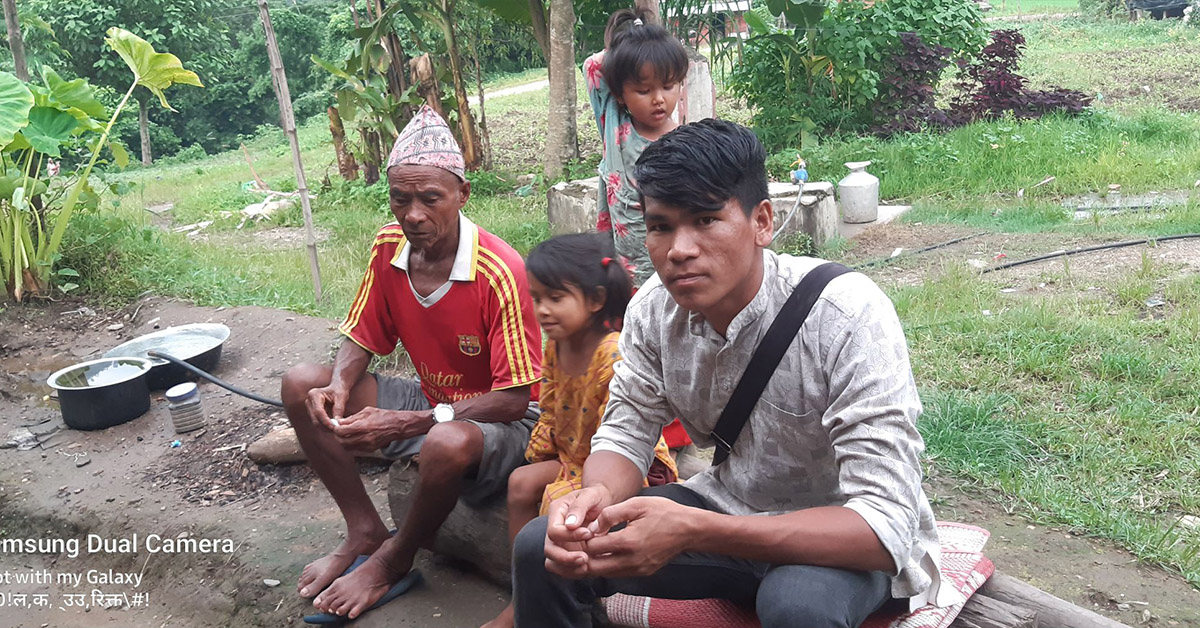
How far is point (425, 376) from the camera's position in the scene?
3.33 meters

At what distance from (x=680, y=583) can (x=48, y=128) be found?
6.18 meters

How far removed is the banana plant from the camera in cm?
643

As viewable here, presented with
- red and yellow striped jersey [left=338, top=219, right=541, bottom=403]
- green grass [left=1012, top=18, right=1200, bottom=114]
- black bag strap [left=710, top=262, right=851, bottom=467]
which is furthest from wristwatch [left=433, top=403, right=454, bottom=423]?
green grass [left=1012, top=18, right=1200, bottom=114]

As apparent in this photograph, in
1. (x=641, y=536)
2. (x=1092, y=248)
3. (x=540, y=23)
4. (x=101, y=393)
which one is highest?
(x=540, y=23)

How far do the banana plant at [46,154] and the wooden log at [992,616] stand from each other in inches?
243

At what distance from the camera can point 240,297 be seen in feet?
21.4

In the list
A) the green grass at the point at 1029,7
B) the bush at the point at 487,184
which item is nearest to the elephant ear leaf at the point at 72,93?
the bush at the point at 487,184

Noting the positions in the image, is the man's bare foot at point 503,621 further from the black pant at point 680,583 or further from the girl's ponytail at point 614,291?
the girl's ponytail at point 614,291

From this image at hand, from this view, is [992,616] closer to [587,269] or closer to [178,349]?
[587,269]

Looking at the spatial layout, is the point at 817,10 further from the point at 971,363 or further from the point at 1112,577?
the point at 1112,577

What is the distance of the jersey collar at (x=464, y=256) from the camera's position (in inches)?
120

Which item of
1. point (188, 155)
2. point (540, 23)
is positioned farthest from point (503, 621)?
point (188, 155)

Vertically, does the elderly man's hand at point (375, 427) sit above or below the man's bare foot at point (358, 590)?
above

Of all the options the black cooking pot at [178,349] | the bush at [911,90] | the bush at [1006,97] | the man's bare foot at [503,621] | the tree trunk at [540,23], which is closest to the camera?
the man's bare foot at [503,621]
